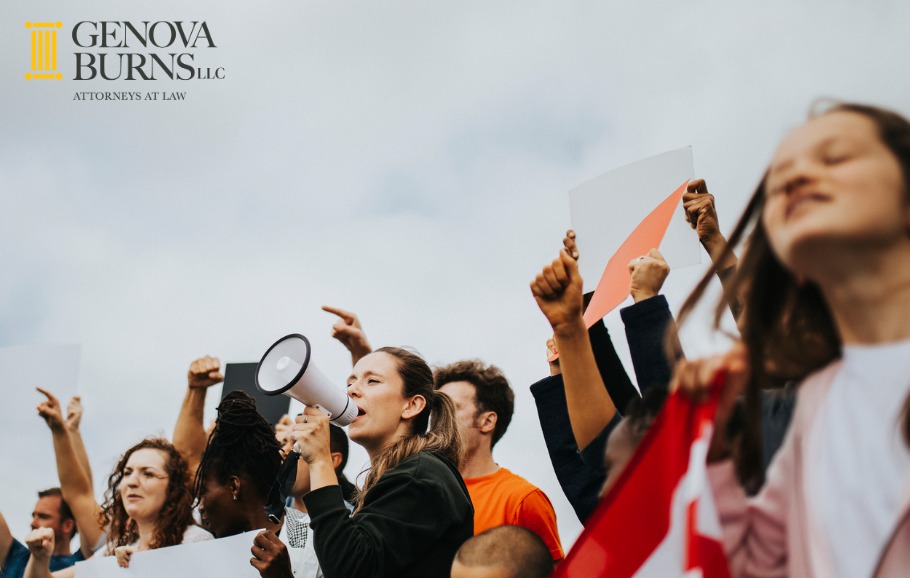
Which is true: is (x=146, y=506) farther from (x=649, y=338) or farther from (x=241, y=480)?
(x=649, y=338)

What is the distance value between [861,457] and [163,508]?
345 centimetres

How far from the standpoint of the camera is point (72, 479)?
4789mm

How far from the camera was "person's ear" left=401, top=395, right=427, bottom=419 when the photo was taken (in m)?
3.82

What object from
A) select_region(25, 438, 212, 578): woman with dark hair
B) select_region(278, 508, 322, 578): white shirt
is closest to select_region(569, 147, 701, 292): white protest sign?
select_region(278, 508, 322, 578): white shirt

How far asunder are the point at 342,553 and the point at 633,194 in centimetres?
160

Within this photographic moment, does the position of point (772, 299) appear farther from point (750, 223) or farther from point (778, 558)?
point (778, 558)

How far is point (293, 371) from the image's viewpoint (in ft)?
12.2

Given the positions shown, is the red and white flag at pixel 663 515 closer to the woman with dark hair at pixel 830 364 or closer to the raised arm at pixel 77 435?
the woman with dark hair at pixel 830 364

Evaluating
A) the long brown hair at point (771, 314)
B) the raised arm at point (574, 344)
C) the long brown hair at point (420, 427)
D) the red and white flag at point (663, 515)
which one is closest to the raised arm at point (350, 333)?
the long brown hair at point (420, 427)

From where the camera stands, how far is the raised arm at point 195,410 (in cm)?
486

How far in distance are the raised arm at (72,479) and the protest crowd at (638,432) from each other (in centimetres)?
1

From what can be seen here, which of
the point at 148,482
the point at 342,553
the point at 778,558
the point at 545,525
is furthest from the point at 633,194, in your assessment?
the point at 148,482

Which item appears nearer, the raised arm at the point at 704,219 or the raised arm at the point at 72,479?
the raised arm at the point at 704,219

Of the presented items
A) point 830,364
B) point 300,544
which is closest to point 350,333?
point 300,544
